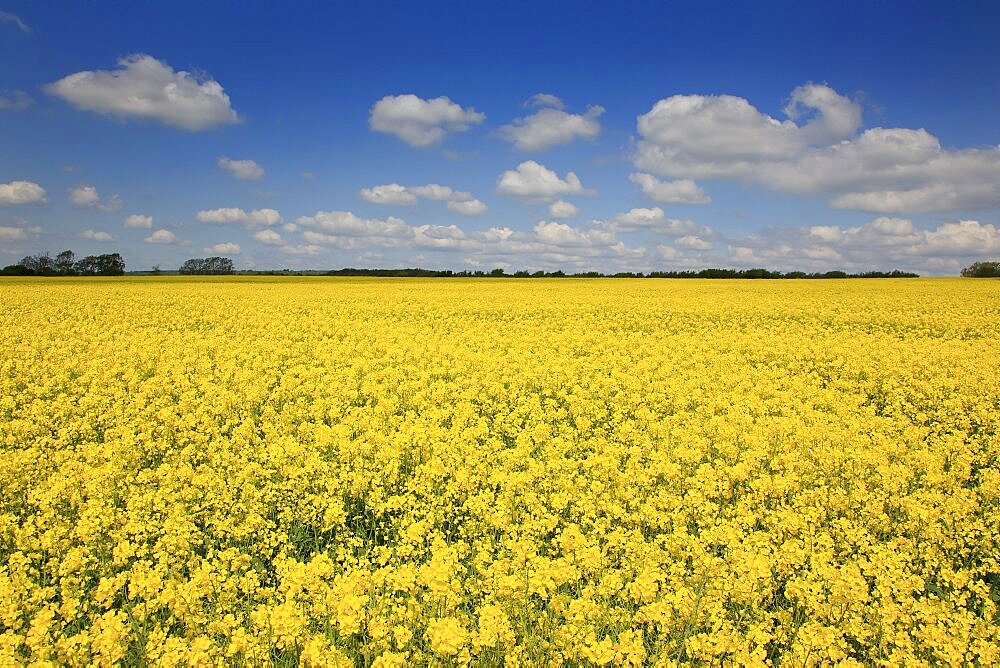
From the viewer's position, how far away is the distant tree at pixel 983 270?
231ft

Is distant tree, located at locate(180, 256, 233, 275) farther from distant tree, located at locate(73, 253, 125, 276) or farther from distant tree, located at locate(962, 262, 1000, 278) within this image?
distant tree, located at locate(962, 262, 1000, 278)

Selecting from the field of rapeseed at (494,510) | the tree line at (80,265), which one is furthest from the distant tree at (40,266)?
the field of rapeseed at (494,510)

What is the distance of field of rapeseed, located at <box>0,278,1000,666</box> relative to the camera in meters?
3.88

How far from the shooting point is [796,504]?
234 inches

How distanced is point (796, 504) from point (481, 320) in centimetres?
1722

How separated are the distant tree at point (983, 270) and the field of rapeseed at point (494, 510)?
2887 inches

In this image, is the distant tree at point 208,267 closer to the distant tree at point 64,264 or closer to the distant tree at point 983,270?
the distant tree at point 64,264

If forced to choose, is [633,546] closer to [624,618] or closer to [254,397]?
[624,618]

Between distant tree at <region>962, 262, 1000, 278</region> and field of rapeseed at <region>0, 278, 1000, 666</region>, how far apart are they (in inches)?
2887

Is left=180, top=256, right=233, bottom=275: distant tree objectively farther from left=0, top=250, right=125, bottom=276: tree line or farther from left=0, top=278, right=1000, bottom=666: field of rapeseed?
left=0, top=278, right=1000, bottom=666: field of rapeseed

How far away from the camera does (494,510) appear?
564 cm

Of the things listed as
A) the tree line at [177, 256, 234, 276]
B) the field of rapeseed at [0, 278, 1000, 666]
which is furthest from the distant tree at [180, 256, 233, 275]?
the field of rapeseed at [0, 278, 1000, 666]

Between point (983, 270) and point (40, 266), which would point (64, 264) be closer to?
point (40, 266)

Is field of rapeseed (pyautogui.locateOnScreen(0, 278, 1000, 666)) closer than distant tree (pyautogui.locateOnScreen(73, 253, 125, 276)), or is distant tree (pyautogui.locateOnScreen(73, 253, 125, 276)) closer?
field of rapeseed (pyautogui.locateOnScreen(0, 278, 1000, 666))
